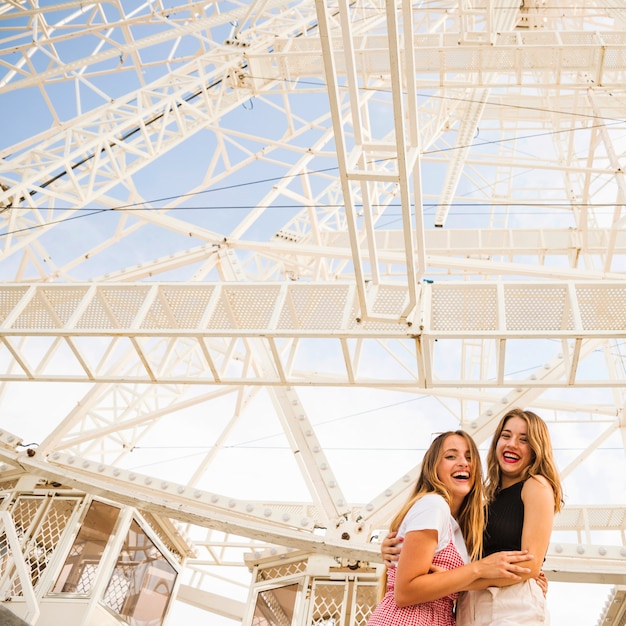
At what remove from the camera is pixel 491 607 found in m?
2.73

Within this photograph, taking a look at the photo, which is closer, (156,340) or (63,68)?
(63,68)

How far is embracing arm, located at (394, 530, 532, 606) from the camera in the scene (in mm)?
2646

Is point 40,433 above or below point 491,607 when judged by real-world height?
above

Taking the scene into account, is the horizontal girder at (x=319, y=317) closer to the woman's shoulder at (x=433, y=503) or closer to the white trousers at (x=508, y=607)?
the woman's shoulder at (x=433, y=503)

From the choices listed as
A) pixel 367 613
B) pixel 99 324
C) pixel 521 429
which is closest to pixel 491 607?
pixel 521 429

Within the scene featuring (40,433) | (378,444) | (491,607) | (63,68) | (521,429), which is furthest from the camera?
(40,433)

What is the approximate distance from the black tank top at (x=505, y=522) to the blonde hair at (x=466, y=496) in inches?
2.5

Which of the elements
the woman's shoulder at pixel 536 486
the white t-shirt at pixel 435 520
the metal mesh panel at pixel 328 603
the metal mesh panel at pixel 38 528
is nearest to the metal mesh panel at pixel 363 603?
the metal mesh panel at pixel 328 603

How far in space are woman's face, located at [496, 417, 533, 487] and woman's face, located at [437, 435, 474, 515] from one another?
0.17 m

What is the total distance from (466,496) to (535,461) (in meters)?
0.36

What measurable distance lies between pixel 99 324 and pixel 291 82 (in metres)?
10.1

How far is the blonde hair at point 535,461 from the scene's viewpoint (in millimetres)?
3016

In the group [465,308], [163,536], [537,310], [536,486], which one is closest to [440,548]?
[536,486]

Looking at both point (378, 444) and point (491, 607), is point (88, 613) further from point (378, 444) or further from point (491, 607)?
point (378, 444)
